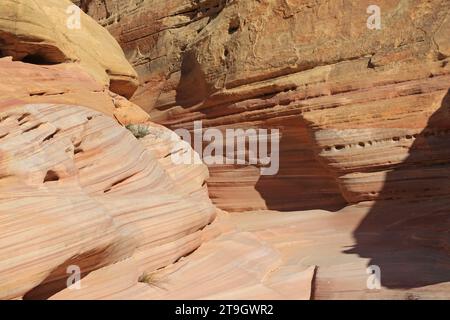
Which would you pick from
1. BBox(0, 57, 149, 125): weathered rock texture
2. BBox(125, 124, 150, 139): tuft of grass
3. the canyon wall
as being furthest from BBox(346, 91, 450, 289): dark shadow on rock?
BBox(0, 57, 149, 125): weathered rock texture

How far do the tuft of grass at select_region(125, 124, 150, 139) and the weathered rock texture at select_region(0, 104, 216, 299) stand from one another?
114 cm

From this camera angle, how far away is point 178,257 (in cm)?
746

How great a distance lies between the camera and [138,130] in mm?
9812

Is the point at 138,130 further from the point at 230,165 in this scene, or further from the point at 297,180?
the point at 297,180

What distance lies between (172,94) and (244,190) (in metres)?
3.67

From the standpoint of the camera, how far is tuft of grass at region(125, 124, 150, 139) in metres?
9.73

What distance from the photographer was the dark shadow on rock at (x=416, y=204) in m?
8.96

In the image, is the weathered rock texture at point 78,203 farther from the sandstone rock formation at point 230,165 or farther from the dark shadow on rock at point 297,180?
the dark shadow on rock at point 297,180

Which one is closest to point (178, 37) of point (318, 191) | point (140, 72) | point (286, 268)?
point (140, 72)

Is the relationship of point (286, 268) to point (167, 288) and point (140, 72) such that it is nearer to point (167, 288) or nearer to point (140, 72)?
point (167, 288)

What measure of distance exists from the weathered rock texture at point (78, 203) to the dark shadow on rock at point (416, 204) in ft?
10.2

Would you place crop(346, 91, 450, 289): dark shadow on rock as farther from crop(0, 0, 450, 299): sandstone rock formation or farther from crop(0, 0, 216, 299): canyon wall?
→ crop(0, 0, 216, 299): canyon wall
